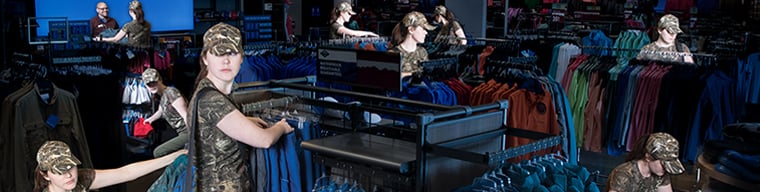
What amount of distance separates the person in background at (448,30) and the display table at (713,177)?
3832 millimetres

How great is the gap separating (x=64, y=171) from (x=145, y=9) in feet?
25.0

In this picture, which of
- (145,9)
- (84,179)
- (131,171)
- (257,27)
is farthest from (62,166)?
(257,27)

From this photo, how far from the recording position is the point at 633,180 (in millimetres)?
3344

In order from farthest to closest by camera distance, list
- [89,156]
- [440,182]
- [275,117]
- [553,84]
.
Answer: [89,156] < [553,84] < [275,117] < [440,182]

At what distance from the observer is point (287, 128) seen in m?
3.47

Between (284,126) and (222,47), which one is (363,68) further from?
(222,47)

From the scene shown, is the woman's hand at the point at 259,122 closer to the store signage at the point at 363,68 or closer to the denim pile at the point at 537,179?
the store signage at the point at 363,68

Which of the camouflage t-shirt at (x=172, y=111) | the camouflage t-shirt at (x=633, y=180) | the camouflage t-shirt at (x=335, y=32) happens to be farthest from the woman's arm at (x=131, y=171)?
the camouflage t-shirt at (x=335, y=32)

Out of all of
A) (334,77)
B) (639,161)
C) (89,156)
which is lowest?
(89,156)

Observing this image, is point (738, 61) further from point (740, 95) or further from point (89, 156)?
point (89, 156)

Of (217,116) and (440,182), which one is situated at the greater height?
(217,116)

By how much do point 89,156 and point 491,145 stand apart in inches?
117

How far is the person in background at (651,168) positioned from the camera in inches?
129

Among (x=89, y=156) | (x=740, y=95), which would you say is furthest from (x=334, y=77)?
(x=740, y=95)
